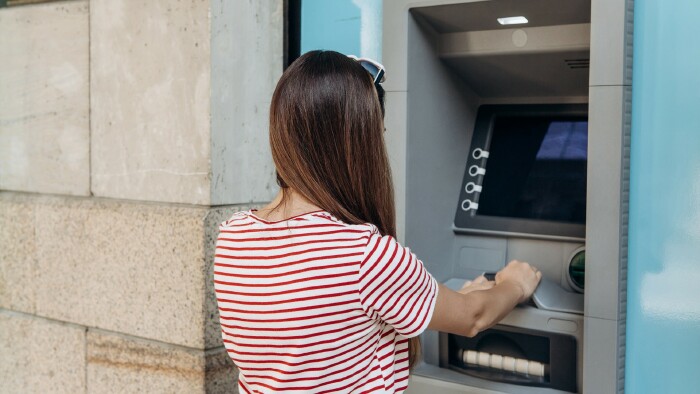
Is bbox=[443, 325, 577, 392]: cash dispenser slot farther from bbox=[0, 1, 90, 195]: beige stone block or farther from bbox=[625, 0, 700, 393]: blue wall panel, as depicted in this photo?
bbox=[0, 1, 90, 195]: beige stone block

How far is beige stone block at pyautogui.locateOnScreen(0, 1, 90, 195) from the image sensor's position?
3018 mm

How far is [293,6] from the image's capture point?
2828 millimetres

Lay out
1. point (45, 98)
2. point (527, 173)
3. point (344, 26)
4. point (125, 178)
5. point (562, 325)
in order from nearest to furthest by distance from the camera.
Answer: point (562, 325) → point (527, 173) → point (344, 26) → point (125, 178) → point (45, 98)

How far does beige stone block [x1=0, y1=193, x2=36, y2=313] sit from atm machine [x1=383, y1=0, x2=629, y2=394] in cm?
183

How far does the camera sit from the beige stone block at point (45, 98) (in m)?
3.02

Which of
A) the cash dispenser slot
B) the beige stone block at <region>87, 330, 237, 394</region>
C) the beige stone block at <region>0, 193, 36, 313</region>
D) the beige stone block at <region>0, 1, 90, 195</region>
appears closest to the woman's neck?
the cash dispenser slot

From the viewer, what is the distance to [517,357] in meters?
2.02

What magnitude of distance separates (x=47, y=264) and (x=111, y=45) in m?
0.94

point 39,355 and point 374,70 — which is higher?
point 374,70

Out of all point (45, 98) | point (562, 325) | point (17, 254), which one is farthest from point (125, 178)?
point (562, 325)

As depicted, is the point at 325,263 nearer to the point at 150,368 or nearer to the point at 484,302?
the point at 484,302

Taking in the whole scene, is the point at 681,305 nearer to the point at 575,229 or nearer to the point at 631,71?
the point at 575,229

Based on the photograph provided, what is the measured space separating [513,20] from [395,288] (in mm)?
819

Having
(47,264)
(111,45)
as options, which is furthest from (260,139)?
(47,264)
